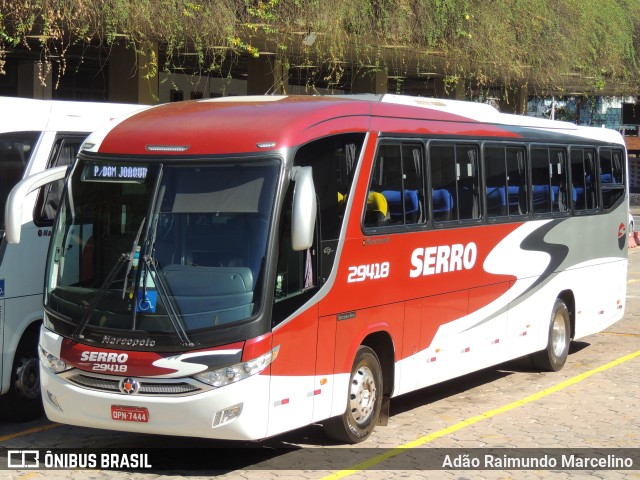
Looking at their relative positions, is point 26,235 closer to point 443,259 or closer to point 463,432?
point 443,259

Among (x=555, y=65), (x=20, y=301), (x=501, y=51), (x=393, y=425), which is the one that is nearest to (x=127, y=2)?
(x=20, y=301)

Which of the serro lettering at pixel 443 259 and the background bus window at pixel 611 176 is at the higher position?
the background bus window at pixel 611 176

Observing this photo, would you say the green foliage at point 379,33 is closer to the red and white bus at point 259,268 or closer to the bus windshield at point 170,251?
the red and white bus at point 259,268

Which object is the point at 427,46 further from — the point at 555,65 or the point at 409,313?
the point at 409,313

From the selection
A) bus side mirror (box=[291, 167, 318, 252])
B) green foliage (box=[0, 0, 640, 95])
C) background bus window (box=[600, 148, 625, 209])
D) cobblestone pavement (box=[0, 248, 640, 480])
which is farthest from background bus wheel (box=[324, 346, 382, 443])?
green foliage (box=[0, 0, 640, 95])

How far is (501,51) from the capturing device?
75.8 ft

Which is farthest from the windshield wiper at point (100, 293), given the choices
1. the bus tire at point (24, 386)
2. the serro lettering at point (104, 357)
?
the bus tire at point (24, 386)

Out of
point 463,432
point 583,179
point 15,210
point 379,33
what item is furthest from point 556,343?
point 379,33

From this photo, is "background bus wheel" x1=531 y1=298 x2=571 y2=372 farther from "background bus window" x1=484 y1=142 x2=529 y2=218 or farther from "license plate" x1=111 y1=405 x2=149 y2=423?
"license plate" x1=111 y1=405 x2=149 y2=423

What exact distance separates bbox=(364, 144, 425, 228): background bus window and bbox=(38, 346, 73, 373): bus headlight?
287 centimetres

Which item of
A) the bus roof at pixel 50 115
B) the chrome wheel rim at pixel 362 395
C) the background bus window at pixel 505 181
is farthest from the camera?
the background bus window at pixel 505 181

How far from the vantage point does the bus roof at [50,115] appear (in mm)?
10102

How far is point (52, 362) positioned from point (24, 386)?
6.11ft

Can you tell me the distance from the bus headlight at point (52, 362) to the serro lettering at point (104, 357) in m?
0.22
